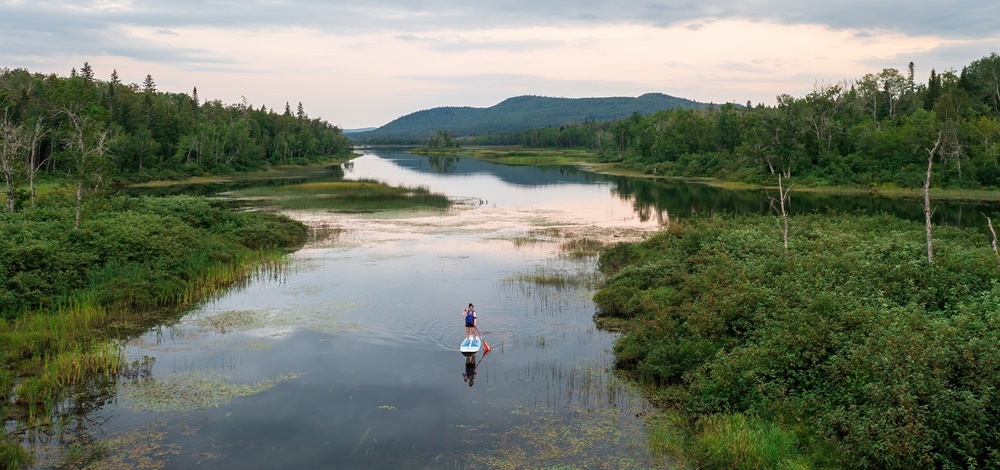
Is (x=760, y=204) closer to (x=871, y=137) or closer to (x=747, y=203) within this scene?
(x=747, y=203)

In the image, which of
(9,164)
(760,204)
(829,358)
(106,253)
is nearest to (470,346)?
(829,358)

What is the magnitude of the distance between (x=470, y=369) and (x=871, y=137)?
281 feet

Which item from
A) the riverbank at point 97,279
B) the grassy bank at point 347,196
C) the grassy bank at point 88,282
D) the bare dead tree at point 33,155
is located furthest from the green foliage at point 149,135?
the grassy bank at point 88,282

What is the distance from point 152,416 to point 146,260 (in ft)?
53.1

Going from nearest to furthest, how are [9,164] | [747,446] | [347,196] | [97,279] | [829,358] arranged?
[747,446]
[829,358]
[97,279]
[9,164]
[347,196]

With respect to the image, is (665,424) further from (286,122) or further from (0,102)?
(286,122)

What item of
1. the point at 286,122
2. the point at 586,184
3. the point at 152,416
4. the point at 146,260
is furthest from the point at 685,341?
the point at 286,122

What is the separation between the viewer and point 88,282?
29406 mm

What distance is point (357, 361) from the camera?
2338cm

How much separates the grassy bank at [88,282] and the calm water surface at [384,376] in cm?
155

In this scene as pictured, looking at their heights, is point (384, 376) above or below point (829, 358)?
below

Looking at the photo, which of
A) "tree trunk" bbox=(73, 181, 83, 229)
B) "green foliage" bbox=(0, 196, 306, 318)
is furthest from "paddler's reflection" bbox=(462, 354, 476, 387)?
"tree trunk" bbox=(73, 181, 83, 229)

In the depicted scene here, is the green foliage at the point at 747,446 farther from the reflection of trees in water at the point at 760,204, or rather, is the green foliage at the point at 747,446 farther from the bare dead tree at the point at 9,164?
the reflection of trees in water at the point at 760,204

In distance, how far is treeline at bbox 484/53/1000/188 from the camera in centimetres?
8150
